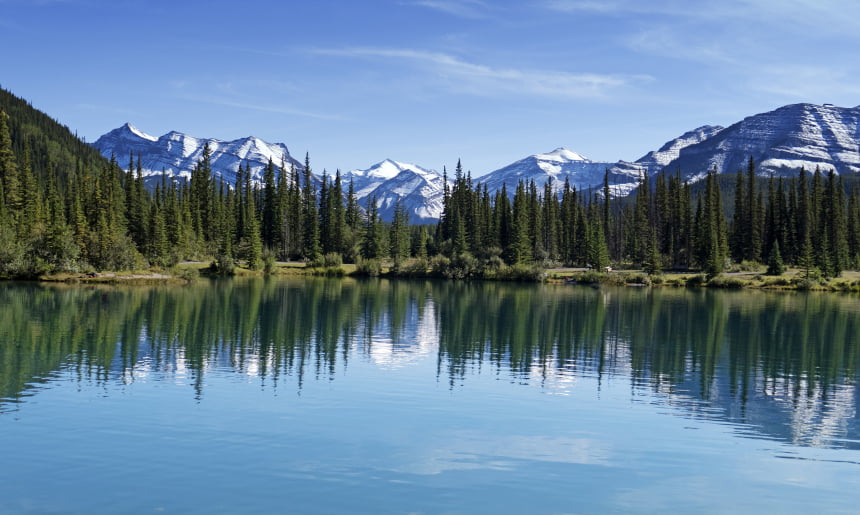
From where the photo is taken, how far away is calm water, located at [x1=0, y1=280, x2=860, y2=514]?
16.3 m

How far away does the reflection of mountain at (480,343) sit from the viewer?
28.7 metres

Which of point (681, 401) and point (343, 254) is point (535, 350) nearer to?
point (681, 401)

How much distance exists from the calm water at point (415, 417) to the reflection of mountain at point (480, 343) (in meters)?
0.24

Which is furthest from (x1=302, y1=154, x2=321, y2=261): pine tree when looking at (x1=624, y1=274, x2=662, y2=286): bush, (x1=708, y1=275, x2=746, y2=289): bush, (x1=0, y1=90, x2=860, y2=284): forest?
(x1=708, y1=275, x2=746, y2=289): bush

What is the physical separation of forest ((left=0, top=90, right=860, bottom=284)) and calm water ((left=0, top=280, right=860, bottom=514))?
5868 centimetres

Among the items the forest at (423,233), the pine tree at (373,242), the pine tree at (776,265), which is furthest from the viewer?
the pine tree at (373,242)

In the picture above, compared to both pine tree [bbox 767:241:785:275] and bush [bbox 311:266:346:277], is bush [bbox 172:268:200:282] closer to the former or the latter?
bush [bbox 311:266:346:277]

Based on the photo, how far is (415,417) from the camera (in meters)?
23.8

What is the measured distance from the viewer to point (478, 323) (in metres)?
54.5

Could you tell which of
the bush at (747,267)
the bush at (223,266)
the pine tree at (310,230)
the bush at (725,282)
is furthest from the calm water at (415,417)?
the pine tree at (310,230)

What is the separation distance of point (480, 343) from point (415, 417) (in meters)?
19.9

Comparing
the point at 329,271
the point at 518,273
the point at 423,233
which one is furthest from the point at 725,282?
the point at 423,233

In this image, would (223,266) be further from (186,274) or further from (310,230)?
(310,230)

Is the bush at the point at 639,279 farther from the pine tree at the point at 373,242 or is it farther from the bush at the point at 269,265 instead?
the bush at the point at 269,265
